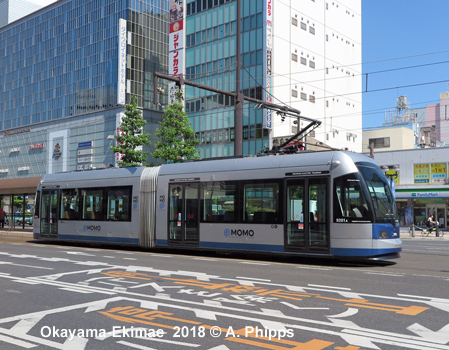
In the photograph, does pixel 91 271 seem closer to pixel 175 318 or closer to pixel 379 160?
pixel 175 318

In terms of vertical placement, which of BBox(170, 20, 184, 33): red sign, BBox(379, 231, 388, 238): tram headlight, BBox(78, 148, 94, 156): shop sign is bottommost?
BBox(379, 231, 388, 238): tram headlight

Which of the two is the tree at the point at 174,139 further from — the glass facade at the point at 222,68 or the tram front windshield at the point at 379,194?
the tram front windshield at the point at 379,194

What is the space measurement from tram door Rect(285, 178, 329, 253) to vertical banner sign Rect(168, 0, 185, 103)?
4696cm

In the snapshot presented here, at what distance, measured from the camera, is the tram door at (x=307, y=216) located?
1376cm

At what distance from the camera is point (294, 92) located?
54.9 metres

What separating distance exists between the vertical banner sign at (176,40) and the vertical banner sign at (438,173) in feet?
102

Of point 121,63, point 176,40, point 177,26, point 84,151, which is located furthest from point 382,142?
point 84,151

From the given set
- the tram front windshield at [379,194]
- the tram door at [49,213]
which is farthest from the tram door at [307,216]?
the tram door at [49,213]

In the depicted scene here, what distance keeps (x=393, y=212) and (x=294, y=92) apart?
42.1 metres

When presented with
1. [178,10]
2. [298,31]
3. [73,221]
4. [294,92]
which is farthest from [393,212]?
[178,10]

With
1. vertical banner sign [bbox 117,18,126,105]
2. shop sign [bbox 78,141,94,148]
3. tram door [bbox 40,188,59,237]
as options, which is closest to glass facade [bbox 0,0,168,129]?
vertical banner sign [bbox 117,18,126,105]

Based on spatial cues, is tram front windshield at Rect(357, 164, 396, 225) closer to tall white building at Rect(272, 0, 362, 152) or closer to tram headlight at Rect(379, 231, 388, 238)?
tram headlight at Rect(379, 231, 388, 238)

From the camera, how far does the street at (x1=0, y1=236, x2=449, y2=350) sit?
5.95 metres

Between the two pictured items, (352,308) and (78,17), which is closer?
(352,308)
